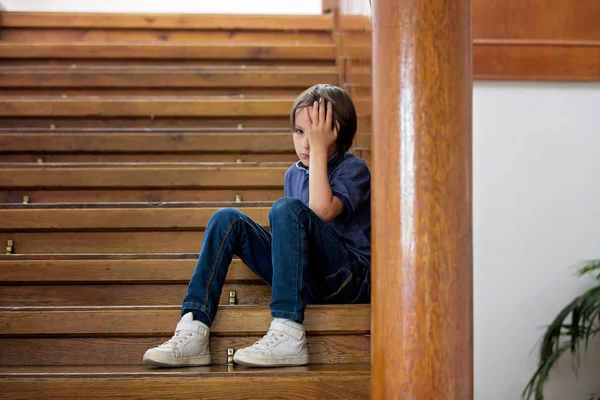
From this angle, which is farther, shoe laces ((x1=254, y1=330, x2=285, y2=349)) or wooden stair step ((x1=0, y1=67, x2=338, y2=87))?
wooden stair step ((x1=0, y1=67, x2=338, y2=87))

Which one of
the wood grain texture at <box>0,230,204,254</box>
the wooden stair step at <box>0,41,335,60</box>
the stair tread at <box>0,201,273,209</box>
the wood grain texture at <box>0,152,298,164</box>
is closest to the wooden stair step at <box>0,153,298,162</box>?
the wood grain texture at <box>0,152,298,164</box>

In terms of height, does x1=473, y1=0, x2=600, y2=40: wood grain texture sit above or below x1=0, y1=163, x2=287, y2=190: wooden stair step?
above

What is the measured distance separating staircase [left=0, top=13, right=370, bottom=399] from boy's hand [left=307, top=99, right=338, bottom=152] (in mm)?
220

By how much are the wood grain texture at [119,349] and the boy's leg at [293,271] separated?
101mm

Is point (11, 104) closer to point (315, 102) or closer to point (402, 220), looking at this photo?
point (315, 102)

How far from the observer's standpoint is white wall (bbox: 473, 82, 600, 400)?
2496 millimetres

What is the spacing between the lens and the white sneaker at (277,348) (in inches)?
71.5

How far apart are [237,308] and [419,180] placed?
71cm

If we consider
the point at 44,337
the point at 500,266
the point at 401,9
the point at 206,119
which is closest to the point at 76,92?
the point at 206,119

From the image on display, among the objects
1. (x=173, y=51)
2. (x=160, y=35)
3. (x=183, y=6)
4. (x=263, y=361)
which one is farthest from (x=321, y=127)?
(x=183, y=6)

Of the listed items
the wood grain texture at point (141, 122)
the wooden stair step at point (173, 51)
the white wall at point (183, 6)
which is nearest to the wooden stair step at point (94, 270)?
the wood grain texture at point (141, 122)

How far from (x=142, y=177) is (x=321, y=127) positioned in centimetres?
108

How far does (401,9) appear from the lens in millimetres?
1497

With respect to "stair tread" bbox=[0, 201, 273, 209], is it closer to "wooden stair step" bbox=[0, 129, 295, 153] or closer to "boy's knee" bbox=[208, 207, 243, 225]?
"wooden stair step" bbox=[0, 129, 295, 153]
